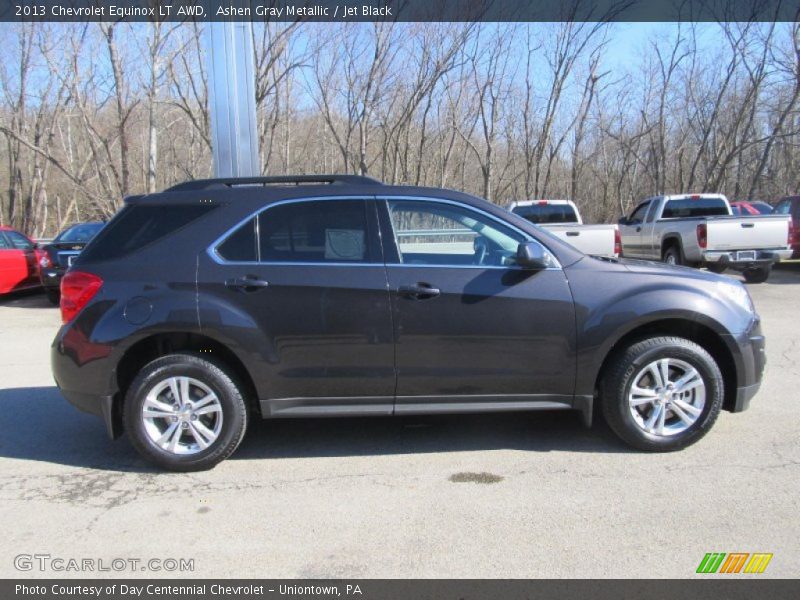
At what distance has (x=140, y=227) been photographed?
4.06 meters

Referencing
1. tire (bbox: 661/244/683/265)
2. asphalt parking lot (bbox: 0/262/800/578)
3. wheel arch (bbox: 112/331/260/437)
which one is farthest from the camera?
tire (bbox: 661/244/683/265)

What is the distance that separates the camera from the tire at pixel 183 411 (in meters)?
3.90

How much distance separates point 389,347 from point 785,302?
382 inches

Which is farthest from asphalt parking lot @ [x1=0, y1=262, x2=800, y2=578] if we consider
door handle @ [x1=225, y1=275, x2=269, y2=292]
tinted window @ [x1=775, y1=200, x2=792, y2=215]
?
tinted window @ [x1=775, y1=200, x2=792, y2=215]

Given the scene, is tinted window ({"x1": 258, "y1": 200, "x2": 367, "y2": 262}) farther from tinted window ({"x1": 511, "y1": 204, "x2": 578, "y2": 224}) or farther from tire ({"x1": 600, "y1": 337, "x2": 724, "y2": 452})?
tinted window ({"x1": 511, "y1": 204, "x2": 578, "y2": 224})

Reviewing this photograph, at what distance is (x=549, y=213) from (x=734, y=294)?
988 cm

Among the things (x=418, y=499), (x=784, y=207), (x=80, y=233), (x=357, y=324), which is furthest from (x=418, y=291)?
(x=784, y=207)

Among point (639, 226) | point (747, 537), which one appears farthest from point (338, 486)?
point (639, 226)

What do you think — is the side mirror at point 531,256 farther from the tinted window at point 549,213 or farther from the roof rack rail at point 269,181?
the tinted window at point 549,213

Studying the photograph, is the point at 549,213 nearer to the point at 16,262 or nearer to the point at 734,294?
the point at 734,294

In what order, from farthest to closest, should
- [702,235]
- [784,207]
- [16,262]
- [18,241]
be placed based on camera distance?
[784,207], [18,241], [16,262], [702,235]

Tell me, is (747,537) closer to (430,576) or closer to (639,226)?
(430,576)

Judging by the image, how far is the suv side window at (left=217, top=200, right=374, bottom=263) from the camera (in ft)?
13.1

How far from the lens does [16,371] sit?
6.73 meters
